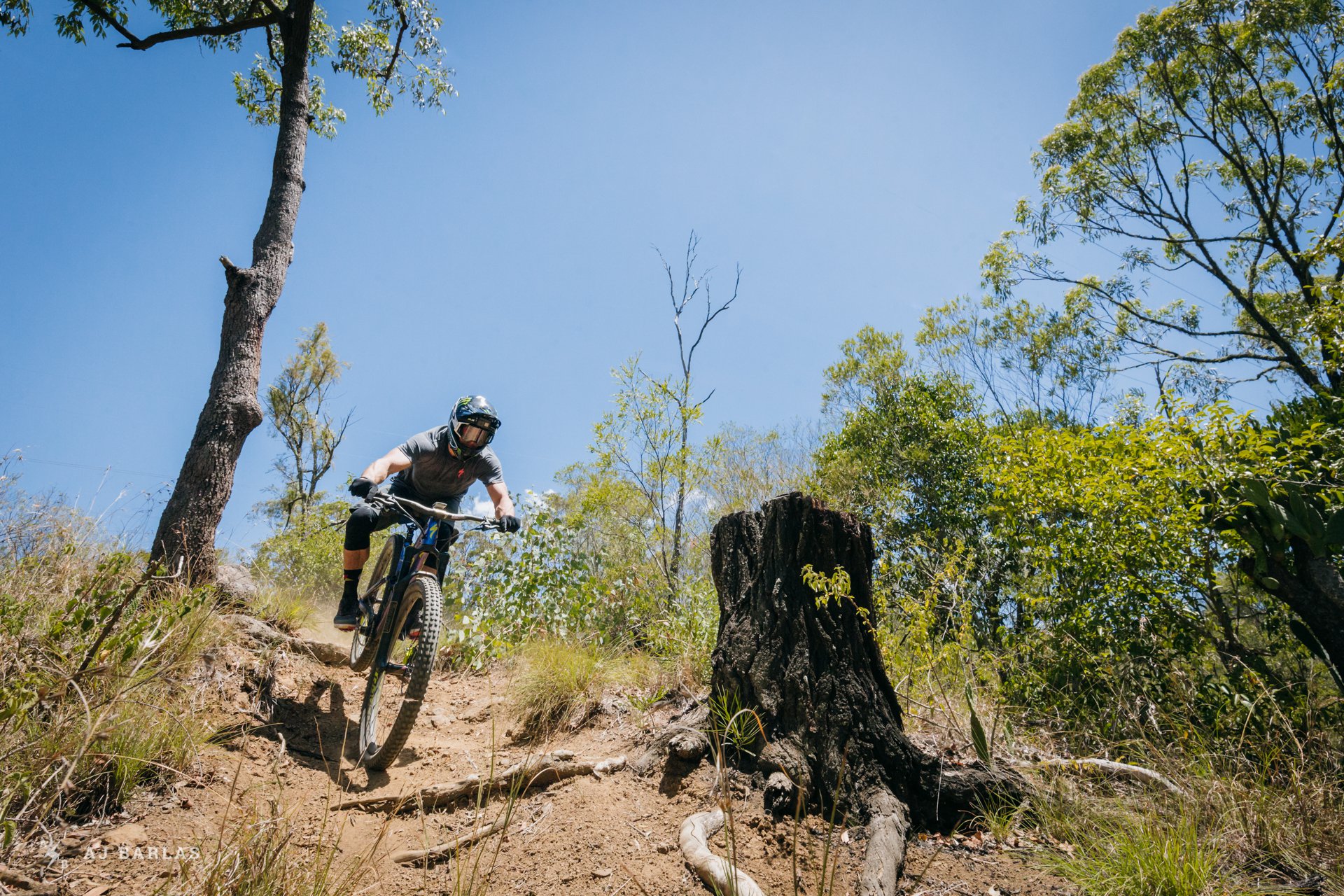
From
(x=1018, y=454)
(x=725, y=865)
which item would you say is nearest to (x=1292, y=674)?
(x=1018, y=454)

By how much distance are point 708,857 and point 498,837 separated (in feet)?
3.31

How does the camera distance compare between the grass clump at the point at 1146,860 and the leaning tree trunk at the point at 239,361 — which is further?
the leaning tree trunk at the point at 239,361

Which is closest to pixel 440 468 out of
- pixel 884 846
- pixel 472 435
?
pixel 472 435

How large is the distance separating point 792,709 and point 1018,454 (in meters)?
3.83

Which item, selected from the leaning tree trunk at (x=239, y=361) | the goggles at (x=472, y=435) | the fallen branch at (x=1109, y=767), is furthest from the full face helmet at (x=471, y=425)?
the fallen branch at (x=1109, y=767)

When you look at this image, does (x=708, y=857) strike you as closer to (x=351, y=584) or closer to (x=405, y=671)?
(x=405, y=671)

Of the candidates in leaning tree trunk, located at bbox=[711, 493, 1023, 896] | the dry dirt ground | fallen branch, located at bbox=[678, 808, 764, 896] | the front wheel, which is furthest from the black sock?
fallen branch, located at bbox=[678, 808, 764, 896]

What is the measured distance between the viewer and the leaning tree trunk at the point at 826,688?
2.91 meters

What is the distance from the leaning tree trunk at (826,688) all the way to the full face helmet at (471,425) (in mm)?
1997

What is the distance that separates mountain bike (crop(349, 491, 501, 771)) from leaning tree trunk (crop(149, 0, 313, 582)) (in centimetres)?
136

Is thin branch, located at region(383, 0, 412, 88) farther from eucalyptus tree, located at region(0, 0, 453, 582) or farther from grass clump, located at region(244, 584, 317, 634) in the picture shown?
grass clump, located at region(244, 584, 317, 634)

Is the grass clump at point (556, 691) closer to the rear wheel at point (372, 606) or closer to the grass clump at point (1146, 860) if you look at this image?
the rear wheel at point (372, 606)

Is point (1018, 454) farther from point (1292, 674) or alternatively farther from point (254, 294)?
point (254, 294)

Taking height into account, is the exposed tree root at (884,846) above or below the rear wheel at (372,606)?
below
